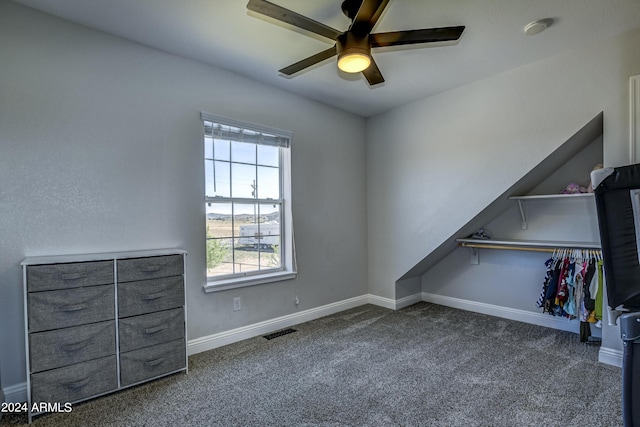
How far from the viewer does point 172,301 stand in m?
2.43

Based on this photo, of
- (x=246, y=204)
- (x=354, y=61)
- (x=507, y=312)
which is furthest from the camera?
(x=507, y=312)

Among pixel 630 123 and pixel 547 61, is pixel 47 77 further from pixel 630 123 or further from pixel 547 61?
pixel 630 123

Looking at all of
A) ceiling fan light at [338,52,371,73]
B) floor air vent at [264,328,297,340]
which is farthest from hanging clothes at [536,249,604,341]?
ceiling fan light at [338,52,371,73]

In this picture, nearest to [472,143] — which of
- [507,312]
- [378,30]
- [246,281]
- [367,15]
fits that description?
[378,30]

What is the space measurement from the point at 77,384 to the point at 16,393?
0.43 m

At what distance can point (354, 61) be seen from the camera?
6.40 feet

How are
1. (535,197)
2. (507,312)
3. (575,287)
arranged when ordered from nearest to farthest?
1. (575,287)
2. (535,197)
3. (507,312)

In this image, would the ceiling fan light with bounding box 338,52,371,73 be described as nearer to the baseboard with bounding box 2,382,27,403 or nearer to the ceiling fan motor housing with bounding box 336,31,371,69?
the ceiling fan motor housing with bounding box 336,31,371,69

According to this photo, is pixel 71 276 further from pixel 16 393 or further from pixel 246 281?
pixel 246 281

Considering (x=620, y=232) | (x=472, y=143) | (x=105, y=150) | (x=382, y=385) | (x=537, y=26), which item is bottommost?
(x=382, y=385)

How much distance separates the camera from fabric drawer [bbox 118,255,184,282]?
7.29 feet

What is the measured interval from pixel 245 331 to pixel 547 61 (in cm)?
367

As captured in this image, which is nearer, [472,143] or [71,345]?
[71,345]

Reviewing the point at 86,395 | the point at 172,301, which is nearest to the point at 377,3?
the point at 172,301
